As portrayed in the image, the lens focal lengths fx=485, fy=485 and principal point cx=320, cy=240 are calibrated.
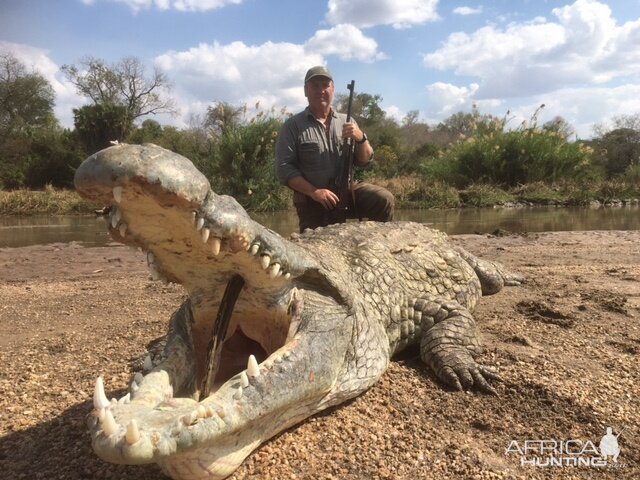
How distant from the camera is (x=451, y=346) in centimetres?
294

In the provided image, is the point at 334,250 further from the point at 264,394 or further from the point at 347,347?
the point at 264,394

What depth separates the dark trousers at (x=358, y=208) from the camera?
5.67m

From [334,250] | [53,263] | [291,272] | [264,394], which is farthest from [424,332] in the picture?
[53,263]

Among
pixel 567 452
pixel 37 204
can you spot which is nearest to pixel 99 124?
pixel 37 204

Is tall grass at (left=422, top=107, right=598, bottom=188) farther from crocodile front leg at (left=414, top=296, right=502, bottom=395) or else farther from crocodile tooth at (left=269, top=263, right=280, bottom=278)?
crocodile tooth at (left=269, top=263, right=280, bottom=278)

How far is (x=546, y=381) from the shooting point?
2.60m

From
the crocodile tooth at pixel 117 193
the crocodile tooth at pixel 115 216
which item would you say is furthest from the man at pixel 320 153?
the crocodile tooth at pixel 117 193

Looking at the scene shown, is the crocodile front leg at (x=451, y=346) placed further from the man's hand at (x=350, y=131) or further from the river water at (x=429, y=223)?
the river water at (x=429, y=223)

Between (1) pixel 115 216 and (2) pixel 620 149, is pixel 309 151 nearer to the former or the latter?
(1) pixel 115 216

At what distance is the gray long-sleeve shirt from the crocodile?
2.34 metres

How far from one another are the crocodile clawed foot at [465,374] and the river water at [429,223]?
7.82m

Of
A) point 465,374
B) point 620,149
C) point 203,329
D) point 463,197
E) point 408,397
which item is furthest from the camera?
point 620,149

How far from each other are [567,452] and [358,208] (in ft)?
13.2

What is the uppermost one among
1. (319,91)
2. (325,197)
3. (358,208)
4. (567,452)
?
(319,91)
